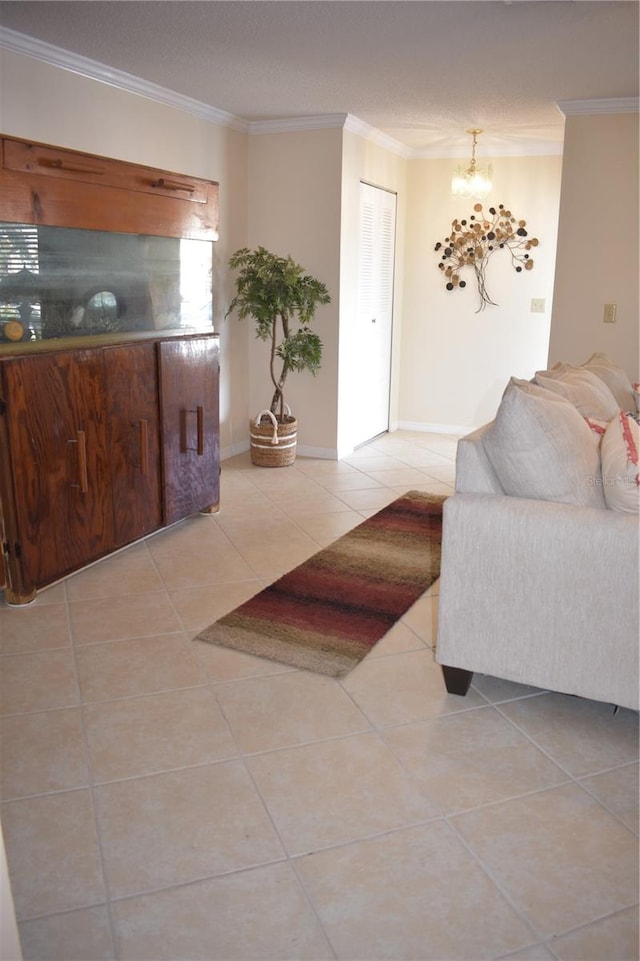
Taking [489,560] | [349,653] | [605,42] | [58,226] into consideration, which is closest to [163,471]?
[58,226]

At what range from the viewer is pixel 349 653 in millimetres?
2717

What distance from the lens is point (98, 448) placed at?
327 cm

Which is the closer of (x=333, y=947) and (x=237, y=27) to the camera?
(x=333, y=947)

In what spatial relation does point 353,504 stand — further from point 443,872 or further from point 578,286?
point 443,872

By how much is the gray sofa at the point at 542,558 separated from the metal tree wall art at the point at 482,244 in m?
4.05

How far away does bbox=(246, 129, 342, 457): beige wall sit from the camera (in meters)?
5.20

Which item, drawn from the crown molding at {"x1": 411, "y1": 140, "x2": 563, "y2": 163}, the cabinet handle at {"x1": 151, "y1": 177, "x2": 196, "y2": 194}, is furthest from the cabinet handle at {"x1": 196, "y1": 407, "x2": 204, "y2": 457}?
the crown molding at {"x1": 411, "y1": 140, "x2": 563, "y2": 163}

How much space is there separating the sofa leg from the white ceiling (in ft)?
8.17

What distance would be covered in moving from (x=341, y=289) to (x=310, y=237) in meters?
0.43

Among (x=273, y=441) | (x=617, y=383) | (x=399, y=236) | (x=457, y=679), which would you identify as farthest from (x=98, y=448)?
(x=399, y=236)

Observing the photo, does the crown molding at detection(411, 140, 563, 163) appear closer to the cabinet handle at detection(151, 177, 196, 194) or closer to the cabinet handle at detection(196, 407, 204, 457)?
the cabinet handle at detection(151, 177, 196, 194)

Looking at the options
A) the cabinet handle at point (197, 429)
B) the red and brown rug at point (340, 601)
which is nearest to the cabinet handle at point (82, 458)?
the cabinet handle at point (197, 429)

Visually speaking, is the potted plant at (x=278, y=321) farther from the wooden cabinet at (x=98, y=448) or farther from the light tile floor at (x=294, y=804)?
the light tile floor at (x=294, y=804)

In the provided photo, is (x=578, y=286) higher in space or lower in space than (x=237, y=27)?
lower
